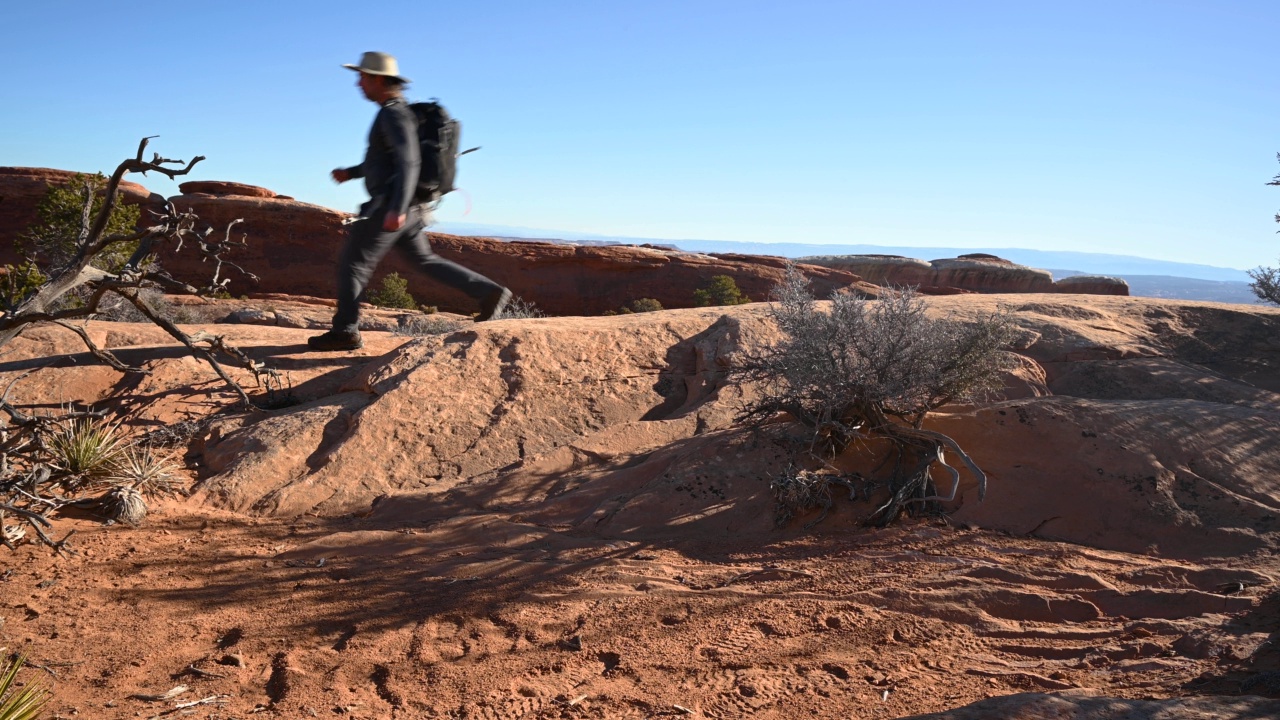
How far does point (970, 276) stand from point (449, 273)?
32022mm

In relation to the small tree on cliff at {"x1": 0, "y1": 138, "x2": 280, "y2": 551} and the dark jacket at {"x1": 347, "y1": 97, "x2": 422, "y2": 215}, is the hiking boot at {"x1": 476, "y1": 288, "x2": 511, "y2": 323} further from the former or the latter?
the small tree on cliff at {"x1": 0, "y1": 138, "x2": 280, "y2": 551}

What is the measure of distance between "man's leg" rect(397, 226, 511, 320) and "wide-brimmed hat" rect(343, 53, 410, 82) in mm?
1046

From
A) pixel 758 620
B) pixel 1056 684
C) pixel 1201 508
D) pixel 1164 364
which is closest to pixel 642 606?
pixel 758 620

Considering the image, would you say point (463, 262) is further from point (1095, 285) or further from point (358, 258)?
point (358, 258)

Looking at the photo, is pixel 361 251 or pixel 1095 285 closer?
pixel 361 251

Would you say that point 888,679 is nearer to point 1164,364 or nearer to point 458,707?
point 458,707

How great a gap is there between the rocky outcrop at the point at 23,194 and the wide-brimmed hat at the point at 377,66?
26677mm

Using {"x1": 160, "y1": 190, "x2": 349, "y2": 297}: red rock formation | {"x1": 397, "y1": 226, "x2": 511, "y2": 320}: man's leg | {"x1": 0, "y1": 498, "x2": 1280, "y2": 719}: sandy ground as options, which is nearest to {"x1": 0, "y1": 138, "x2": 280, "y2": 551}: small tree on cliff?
{"x1": 0, "y1": 498, "x2": 1280, "y2": 719}: sandy ground

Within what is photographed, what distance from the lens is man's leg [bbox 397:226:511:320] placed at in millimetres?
5852

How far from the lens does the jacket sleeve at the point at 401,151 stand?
5295 millimetres

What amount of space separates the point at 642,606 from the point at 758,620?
0.52 meters

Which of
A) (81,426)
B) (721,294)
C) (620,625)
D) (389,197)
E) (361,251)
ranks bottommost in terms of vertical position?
(620,625)

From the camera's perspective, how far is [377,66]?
17.8 ft

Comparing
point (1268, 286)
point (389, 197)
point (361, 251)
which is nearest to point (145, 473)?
point (361, 251)
